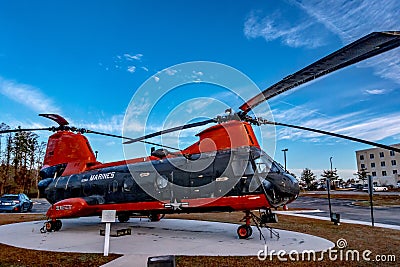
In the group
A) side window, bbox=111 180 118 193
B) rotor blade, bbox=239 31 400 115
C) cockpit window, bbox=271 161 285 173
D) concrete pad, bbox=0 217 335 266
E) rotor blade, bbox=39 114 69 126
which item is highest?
rotor blade, bbox=39 114 69 126

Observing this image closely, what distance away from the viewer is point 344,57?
→ 466 centimetres

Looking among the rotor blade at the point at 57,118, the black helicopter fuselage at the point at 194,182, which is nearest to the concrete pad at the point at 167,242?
the black helicopter fuselage at the point at 194,182

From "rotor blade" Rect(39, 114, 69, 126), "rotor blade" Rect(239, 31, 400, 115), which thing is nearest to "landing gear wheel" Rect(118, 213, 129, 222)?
"rotor blade" Rect(39, 114, 69, 126)

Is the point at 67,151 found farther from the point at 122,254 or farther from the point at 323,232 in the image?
the point at 323,232

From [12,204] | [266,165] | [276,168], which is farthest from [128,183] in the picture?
[12,204]

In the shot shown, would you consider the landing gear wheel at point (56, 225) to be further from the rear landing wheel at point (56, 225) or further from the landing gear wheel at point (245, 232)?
the landing gear wheel at point (245, 232)

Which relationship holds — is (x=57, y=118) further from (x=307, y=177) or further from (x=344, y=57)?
(x=307, y=177)

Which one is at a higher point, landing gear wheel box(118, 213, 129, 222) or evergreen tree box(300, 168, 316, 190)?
evergreen tree box(300, 168, 316, 190)

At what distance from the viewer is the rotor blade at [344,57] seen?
397 centimetres

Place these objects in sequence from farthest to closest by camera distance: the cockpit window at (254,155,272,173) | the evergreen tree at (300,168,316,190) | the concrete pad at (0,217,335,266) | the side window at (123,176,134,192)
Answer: the evergreen tree at (300,168,316,190), the side window at (123,176,134,192), the cockpit window at (254,155,272,173), the concrete pad at (0,217,335,266)

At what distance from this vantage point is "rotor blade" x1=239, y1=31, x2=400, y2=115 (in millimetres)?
3975

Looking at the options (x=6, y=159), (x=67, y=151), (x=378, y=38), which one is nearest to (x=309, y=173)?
(x=6, y=159)

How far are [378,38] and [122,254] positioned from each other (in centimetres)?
689

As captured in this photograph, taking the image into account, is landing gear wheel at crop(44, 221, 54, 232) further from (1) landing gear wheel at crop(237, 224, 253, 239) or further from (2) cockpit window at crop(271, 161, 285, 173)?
(2) cockpit window at crop(271, 161, 285, 173)
